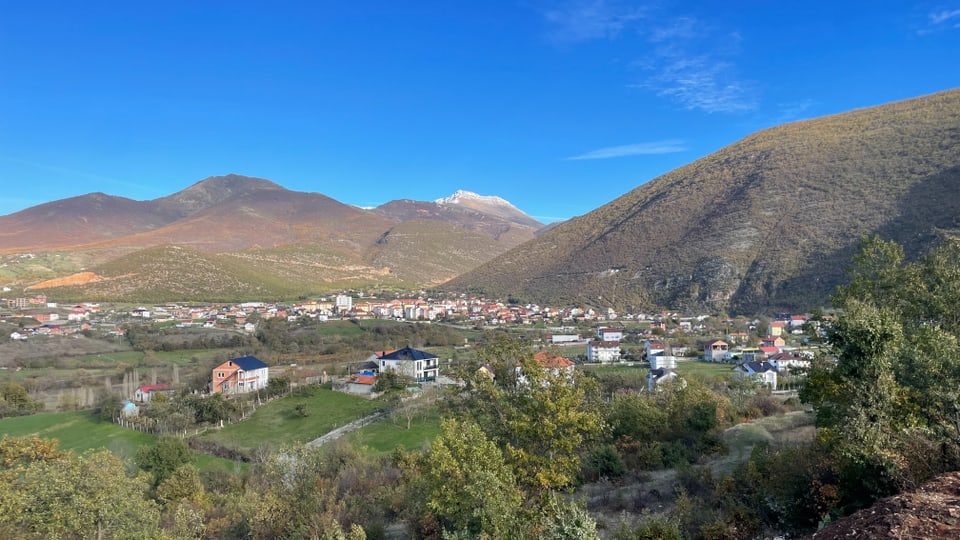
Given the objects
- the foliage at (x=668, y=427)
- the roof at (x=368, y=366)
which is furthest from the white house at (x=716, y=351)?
the roof at (x=368, y=366)

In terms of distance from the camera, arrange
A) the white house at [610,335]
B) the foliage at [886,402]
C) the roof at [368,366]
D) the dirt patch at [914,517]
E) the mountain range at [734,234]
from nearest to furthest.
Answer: the dirt patch at [914,517], the foliage at [886,402], the roof at [368,366], the white house at [610,335], the mountain range at [734,234]

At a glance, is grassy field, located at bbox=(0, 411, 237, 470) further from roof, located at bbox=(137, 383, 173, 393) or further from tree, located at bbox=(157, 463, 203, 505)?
tree, located at bbox=(157, 463, 203, 505)

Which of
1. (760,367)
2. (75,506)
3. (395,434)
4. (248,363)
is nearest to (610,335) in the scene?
(760,367)

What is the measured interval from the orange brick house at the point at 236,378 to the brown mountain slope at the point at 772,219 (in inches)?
2255

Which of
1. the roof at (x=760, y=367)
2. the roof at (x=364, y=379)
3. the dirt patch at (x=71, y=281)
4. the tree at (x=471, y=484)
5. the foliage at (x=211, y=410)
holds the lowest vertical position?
the foliage at (x=211, y=410)

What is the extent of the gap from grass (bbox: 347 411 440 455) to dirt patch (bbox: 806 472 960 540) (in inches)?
938

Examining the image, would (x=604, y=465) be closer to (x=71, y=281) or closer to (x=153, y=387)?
(x=153, y=387)

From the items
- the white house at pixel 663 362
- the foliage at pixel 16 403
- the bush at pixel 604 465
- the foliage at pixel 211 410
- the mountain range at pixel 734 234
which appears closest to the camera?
the bush at pixel 604 465

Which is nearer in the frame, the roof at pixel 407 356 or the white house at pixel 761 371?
the white house at pixel 761 371

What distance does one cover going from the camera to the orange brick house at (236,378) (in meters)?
46.6

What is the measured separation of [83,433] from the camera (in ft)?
114

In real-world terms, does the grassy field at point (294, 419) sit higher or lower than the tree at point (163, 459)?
lower

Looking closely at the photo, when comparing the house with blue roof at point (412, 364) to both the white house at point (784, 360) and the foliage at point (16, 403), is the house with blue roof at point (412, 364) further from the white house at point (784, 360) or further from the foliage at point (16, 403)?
the white house at point (784, 360)

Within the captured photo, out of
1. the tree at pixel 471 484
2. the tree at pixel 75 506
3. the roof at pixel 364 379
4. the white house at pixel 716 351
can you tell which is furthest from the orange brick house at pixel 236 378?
the white house at pixel 716 351
